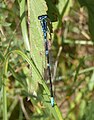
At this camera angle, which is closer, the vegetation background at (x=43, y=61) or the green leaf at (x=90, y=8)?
the vegetation background at (x=43, y=61)

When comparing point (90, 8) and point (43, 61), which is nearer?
point (43, 61)

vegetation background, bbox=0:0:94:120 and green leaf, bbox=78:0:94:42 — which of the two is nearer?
vegetation background, bbox=0:0:94:120

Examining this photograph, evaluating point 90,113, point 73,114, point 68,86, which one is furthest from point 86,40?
point 90,113

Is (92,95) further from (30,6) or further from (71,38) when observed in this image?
(30,6)

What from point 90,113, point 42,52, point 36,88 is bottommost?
point 90,113

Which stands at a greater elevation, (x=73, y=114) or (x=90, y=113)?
(x=90, y=113)

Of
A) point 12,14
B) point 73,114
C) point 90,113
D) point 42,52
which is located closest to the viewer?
point 42,52

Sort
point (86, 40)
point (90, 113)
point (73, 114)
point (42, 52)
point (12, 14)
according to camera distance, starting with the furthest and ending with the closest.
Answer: point (86, 40), point (73, 114), point (12, 14), point (90, 113), point (42, 52)

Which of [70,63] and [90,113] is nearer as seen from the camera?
[90,113]
